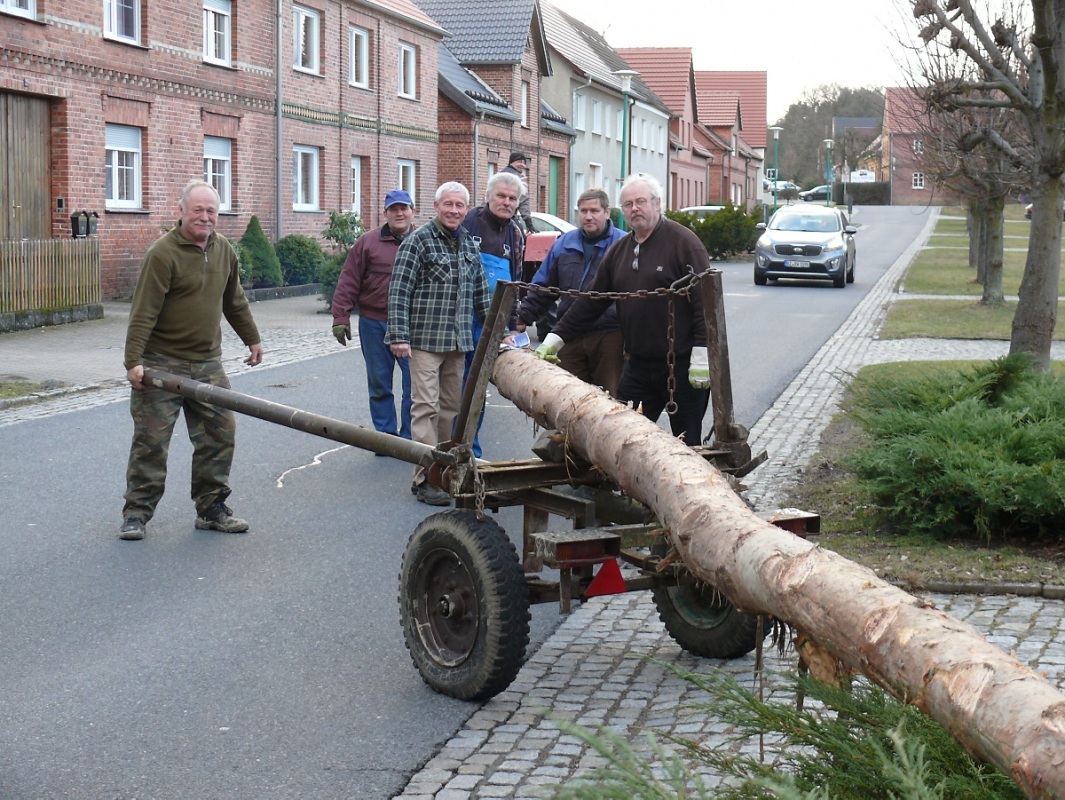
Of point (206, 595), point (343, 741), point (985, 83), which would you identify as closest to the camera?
point (343, 741)

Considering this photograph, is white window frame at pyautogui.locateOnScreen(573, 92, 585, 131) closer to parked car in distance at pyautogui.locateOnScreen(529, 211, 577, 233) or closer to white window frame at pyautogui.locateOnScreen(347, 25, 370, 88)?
white window frame at pyautogui.locateOnScreen(347, 25, 370, 88)

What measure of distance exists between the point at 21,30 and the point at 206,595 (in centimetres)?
1716

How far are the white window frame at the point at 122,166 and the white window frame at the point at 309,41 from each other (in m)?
7.34

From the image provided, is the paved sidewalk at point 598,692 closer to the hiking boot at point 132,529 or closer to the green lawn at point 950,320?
the hiking boot at point 132,529

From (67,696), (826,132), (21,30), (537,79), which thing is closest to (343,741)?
(67,696)

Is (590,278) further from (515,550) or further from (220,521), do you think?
A: (515,550)

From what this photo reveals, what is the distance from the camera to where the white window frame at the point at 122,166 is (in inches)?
957

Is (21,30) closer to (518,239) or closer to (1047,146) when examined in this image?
(518,239)

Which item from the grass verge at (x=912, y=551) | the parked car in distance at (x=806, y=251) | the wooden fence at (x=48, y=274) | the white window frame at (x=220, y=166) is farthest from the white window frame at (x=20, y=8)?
the parked car in distance at (x=806, y=251)

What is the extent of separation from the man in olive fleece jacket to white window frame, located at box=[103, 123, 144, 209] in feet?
55.1

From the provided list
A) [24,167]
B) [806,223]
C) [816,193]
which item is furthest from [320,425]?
[816,193]

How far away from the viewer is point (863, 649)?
135 inches

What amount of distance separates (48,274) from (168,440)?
12.4m

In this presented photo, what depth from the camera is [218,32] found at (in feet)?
93.0
